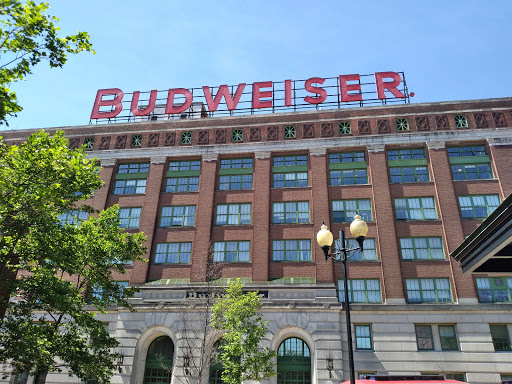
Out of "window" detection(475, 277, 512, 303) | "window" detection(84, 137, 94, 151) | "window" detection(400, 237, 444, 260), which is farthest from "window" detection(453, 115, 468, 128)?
"window" detection(84, 137, 94, 151)

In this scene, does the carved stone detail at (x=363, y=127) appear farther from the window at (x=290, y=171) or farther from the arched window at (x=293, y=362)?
the arched window at (x=293, y=362)

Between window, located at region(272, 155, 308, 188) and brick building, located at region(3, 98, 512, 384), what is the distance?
0.10 m

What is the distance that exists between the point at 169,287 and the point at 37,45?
21517 millimetres

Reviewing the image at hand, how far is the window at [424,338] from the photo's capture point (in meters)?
28.5

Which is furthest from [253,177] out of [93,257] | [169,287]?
[93,257]

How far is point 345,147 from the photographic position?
3609 cm

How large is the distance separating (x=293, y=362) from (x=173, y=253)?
13032mm

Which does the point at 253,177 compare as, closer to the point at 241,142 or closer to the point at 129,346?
the point at 241,142

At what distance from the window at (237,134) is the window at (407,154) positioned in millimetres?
13562

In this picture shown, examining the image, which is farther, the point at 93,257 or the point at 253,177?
the point at 253,177

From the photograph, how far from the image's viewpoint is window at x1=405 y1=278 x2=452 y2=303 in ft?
98.6

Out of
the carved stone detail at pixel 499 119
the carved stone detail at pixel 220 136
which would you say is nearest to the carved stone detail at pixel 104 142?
the carved stone detail at pixel 220 136

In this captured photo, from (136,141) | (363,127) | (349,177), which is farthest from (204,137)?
(363,127)

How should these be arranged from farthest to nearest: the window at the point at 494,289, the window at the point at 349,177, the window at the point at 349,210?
1. the window at the point at 349,177
2. the window at the point at 349,210
3. the window at the point at 494,289
